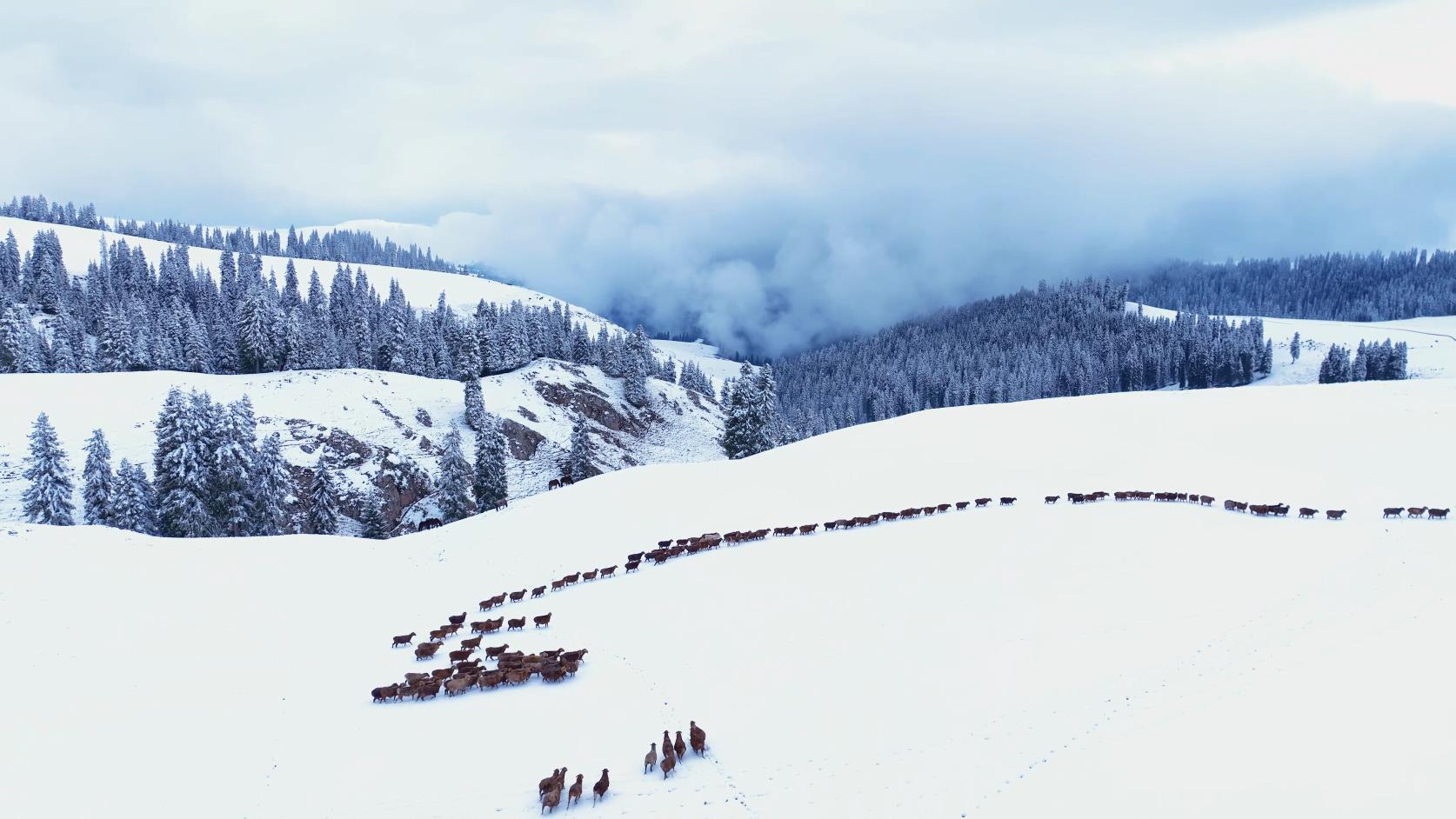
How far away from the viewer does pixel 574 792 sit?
1645cm

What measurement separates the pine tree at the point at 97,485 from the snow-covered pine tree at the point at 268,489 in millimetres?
9473

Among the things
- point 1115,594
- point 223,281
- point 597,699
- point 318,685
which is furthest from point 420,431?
point 223,281

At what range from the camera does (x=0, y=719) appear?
20.2m

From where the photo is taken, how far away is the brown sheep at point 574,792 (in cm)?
1638

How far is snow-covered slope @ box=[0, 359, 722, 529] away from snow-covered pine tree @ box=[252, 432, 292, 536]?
11555mm

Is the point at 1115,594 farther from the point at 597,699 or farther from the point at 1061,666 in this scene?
the point at 597,699

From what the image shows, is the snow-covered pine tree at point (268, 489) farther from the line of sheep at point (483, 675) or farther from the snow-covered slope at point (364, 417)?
the line of sheep at point (483, 675)

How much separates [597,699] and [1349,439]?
162 ft

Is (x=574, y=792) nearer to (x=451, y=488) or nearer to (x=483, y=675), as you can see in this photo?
(x=483, y=675)

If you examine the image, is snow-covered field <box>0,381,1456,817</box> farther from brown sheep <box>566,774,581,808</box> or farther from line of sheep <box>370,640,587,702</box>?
brown sheep <box>566,774,581,808</box>

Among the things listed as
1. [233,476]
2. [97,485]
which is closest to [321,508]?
[233,476]

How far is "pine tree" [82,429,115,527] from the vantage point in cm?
5650

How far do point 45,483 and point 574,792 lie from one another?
61.2m

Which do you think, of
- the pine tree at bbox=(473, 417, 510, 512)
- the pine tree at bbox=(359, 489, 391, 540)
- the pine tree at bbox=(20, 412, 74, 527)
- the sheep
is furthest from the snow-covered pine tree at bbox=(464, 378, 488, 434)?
the sheep
